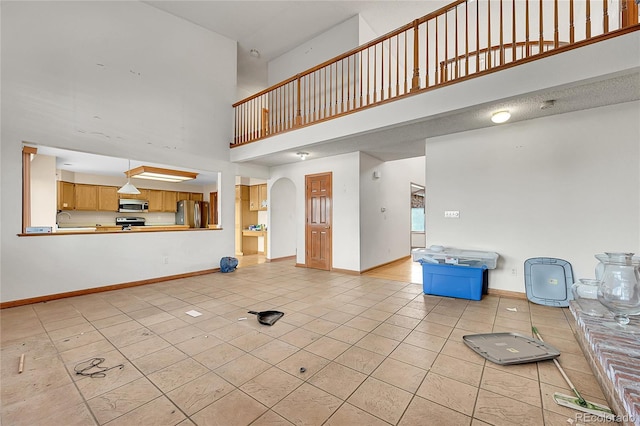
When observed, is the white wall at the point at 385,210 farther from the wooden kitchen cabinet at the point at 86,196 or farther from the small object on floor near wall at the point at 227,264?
the wooden kitchen cabinet at the point at 86,196

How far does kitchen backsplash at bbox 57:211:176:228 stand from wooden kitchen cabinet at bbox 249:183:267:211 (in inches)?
116

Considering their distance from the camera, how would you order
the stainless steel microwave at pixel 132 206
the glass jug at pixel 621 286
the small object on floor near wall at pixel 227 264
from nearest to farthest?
1. the glass jug at pixel 621 286
2. the small object on floor near wall at pixel 227 264
3. the stainless steel microwave at pixel 132 206

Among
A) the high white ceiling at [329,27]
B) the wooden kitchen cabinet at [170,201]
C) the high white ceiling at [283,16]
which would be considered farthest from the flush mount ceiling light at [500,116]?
the wooden kitchen cabinet at [170,201]

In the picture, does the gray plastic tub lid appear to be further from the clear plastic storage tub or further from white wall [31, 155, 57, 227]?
white wall [31, 155, 57, 227]

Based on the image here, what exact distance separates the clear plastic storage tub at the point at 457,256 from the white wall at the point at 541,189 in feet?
0.64

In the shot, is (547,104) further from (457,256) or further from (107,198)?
(107,198)

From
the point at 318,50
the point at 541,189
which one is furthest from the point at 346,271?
the point at 318,50

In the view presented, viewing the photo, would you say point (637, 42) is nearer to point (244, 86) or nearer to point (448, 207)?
point (448, 207)

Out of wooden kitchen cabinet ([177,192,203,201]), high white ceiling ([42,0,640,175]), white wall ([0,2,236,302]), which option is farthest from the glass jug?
wooden kitchen cabinet ([177,192,203,201])

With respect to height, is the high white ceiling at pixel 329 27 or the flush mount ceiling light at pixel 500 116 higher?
the high white ceiling at pixel 329 27

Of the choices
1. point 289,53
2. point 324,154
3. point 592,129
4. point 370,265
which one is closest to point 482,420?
point 592,129

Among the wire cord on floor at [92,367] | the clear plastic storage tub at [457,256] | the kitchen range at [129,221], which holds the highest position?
the kitchen range at [129,221]

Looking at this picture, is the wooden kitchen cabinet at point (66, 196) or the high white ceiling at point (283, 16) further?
the wooden kitchen cabinet at point (66, 196)

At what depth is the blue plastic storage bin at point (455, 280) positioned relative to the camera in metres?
3.82
